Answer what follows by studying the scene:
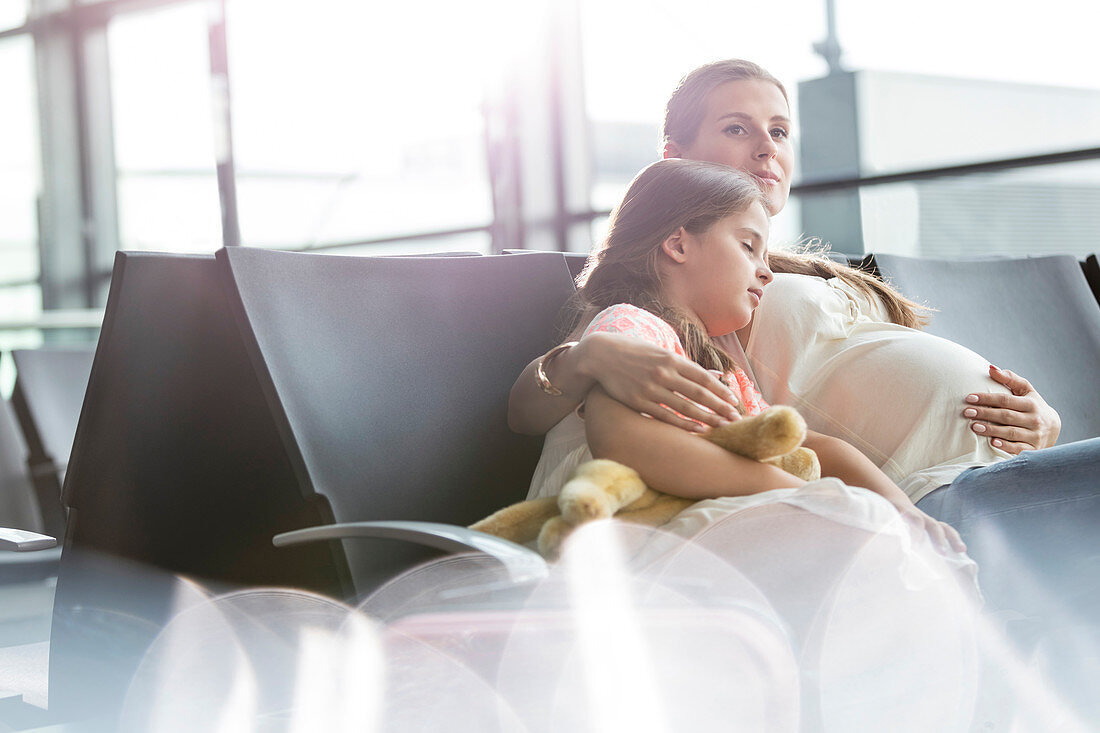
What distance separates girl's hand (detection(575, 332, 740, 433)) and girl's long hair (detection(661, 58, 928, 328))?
2.09 feet

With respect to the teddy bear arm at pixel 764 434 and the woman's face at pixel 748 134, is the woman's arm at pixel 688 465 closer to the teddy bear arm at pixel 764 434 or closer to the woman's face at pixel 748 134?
the teddy bear arm at pixel 764 434

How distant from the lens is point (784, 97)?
5.81 feet

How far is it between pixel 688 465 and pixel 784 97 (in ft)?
3.10

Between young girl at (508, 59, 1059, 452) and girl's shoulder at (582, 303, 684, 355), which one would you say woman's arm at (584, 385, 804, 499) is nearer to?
young girl at (508, 59, 1059, 452)

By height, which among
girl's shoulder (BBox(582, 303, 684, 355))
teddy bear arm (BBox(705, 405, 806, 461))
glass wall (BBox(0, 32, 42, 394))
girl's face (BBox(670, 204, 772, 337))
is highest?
glass wall (BBox(0, 32, 42, 394))

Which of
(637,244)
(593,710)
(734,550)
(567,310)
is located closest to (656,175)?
(637,244)

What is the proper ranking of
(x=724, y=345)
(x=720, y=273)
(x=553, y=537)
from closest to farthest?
(x=553, y=537) < (x=720, y=273) < (x=724, y=345)

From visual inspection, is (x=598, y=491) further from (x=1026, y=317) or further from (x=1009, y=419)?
(x=1026, y=317)

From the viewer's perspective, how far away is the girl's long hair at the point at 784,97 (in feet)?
5.44

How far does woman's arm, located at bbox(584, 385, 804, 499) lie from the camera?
103cm

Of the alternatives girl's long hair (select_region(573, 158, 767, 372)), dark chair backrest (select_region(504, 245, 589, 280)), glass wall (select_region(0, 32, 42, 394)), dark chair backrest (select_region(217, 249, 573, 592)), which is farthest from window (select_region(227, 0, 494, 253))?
girl's long hair (select_region(573, 158, 767, 372))

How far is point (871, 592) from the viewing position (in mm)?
992

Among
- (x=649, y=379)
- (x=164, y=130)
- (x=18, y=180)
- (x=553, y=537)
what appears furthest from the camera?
(x=18, y=180)

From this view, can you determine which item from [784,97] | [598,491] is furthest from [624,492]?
[784,97]
